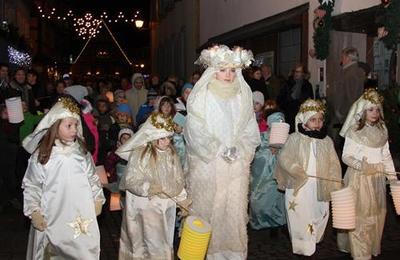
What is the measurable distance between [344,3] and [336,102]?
2.01m

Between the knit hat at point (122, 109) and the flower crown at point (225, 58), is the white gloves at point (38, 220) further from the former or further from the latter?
the knit hat at point (122, 109)

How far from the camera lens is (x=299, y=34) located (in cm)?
1516

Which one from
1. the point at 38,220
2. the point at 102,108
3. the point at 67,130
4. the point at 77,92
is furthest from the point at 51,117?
the point at 102,108

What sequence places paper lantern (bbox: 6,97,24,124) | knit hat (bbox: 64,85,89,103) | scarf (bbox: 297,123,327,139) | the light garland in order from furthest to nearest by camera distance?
1. the light garland
2. knit hat (bbox: 64,85,89,103)
3. paper lantern (bbox: 6,97,24,124)
4. scarf (bbox: 297,123,327,139)

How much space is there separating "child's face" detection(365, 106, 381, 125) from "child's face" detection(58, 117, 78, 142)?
332 centimetres

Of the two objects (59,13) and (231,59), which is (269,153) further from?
(59,13)

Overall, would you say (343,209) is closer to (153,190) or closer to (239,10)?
(153,190)

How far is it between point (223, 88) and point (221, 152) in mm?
663

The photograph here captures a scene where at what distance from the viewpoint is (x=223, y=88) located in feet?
20.9

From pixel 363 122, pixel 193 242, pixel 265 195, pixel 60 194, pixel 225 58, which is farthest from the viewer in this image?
pixel 265 195

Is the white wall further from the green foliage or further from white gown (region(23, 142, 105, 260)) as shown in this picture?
white gown (region(23, 142, 105, 260))

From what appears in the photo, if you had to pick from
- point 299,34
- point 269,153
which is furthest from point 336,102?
point 269,153

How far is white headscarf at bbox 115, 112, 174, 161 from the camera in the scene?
6230mm

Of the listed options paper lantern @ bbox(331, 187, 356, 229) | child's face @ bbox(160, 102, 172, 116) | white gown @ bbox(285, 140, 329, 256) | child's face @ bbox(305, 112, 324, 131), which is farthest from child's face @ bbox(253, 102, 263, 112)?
paper lantern @ bbox(331, 187, 356, 229)
